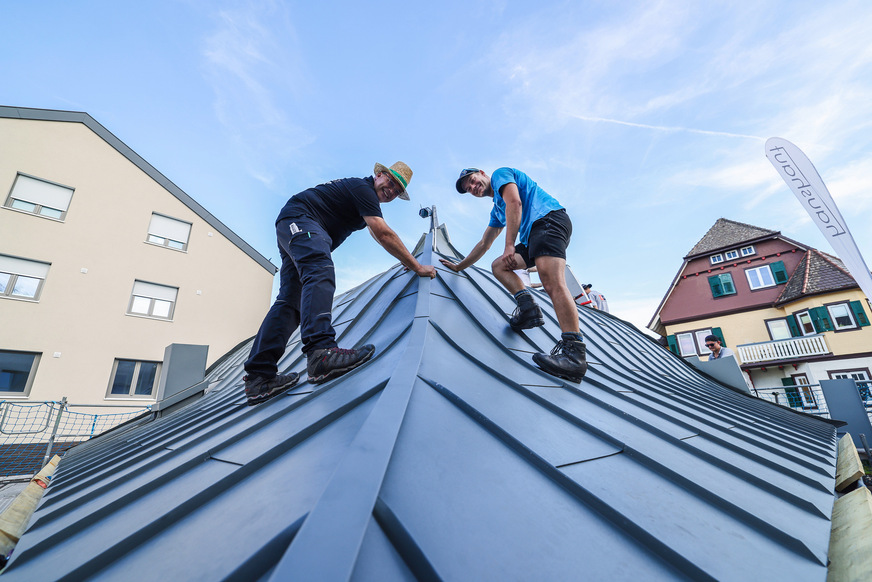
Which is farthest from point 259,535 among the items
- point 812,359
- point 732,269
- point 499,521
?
point 732,269

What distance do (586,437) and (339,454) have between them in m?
0.98

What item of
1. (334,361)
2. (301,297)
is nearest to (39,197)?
(301,297)

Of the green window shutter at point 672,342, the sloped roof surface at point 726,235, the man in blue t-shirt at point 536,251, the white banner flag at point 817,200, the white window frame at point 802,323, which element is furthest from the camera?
the green window shutter at point 672,342

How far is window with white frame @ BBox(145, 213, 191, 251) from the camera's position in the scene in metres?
15.5

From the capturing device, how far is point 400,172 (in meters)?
2.93

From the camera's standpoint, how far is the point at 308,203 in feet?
9.07

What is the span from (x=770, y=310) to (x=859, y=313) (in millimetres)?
3542

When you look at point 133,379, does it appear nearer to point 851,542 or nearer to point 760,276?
point 851,542

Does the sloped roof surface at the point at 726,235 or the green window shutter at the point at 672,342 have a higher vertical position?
the sloped roof surface at the point at 726,235

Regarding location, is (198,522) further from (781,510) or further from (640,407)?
(640,407)

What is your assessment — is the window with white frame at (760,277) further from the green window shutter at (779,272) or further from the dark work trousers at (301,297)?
the dark work trousers at (301,297)

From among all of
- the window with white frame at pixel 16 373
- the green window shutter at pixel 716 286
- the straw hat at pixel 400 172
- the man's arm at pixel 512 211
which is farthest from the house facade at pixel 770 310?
the window with white frame at pixel 16 373

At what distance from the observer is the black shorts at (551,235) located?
274cm

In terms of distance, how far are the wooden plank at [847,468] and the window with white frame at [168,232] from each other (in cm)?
1947
